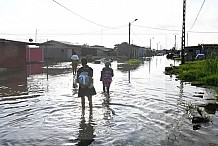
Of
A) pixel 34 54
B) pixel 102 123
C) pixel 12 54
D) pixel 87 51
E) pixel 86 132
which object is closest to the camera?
pixel 86 132

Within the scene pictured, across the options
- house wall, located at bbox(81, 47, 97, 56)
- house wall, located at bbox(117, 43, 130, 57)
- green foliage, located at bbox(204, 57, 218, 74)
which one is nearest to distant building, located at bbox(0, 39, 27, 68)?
green foliage, located at bbox(204, 57, 218, 74)

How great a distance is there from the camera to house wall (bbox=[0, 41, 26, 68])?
31.8 m

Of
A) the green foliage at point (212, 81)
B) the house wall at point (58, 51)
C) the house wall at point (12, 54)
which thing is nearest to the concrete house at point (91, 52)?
the house wall at point (58, 51)

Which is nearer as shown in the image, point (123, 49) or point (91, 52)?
point (91, 52)

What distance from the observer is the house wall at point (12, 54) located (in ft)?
104

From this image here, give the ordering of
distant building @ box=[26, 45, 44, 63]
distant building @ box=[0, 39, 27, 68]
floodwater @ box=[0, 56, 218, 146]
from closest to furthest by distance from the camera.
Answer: floodwater @ box=[0, 56, 218, 146] → distant building @ box=[0, 39, 27, 68] → distant building @ box=[26, 45, 44, 63]

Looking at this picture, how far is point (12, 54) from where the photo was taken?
33844mm

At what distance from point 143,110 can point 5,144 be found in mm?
5142

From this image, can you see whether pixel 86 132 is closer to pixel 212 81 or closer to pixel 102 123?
pixel 102 123

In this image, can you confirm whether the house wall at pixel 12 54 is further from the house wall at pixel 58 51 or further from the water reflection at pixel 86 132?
the house wall at pixel 58 51

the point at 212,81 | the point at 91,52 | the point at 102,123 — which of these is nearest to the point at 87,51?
the point at 91,52

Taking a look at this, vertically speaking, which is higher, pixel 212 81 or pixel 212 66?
pixel 212 66

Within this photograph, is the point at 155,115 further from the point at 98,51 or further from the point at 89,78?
the point at 98,51

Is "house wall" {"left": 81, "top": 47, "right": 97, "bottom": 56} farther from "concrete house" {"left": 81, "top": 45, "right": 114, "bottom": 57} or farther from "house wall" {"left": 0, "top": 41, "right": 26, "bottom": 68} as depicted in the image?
"house wall" {"left": 0, "top": 41, "right": 26, "bottom": 68}
